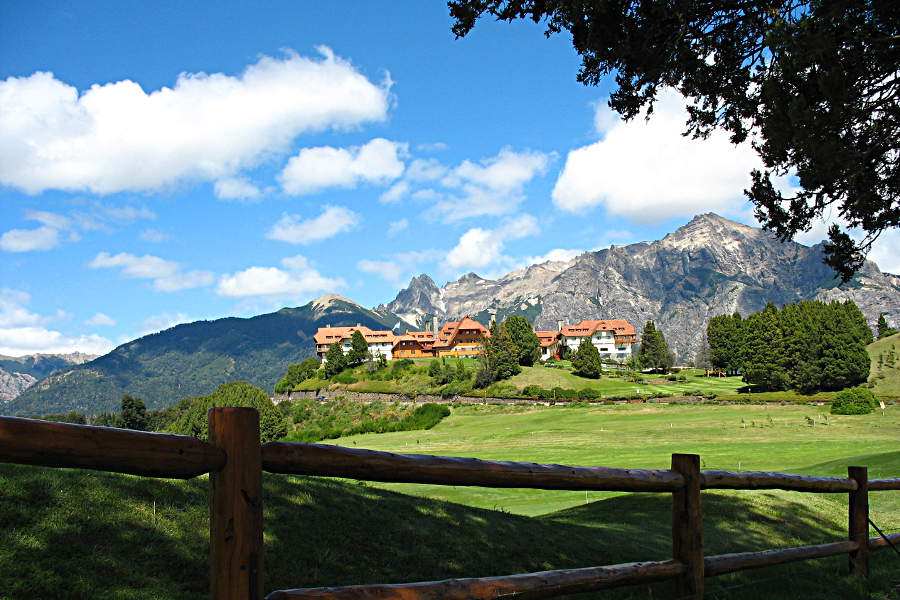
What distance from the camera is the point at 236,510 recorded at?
3.53 metres

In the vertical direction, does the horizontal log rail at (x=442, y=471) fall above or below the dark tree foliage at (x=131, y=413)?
above

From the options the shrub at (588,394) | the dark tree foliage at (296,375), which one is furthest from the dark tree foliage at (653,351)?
the dark tree foliage at (296,375)

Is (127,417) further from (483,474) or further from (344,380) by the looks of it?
(483,474)

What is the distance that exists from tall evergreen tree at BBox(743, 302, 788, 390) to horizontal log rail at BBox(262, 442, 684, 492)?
259ft

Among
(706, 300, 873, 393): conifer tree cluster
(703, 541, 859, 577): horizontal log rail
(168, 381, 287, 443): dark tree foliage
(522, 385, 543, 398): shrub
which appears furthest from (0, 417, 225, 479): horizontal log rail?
(522, 385, 543, 398): shrub

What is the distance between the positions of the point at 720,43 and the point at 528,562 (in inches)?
351

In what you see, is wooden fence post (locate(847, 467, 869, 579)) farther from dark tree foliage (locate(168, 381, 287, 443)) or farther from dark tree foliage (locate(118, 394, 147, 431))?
dark tree foliage (locate(118, 394, 147, 431))

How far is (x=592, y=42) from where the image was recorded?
10078mm

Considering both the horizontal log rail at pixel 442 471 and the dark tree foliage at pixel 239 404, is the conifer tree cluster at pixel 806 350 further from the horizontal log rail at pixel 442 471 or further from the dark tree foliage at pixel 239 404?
the horizontal log rail at pixel 442 471

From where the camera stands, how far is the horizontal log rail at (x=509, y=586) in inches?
150

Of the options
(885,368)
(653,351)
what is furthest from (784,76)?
(653,351)

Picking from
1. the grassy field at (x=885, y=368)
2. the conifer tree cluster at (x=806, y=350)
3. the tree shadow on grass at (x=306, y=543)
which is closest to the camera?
the tree shadow on grass at (x=306, y=543)

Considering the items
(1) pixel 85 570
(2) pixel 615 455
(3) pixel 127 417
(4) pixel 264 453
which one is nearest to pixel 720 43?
(4) pixel 264 453

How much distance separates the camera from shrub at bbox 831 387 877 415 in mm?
50969
